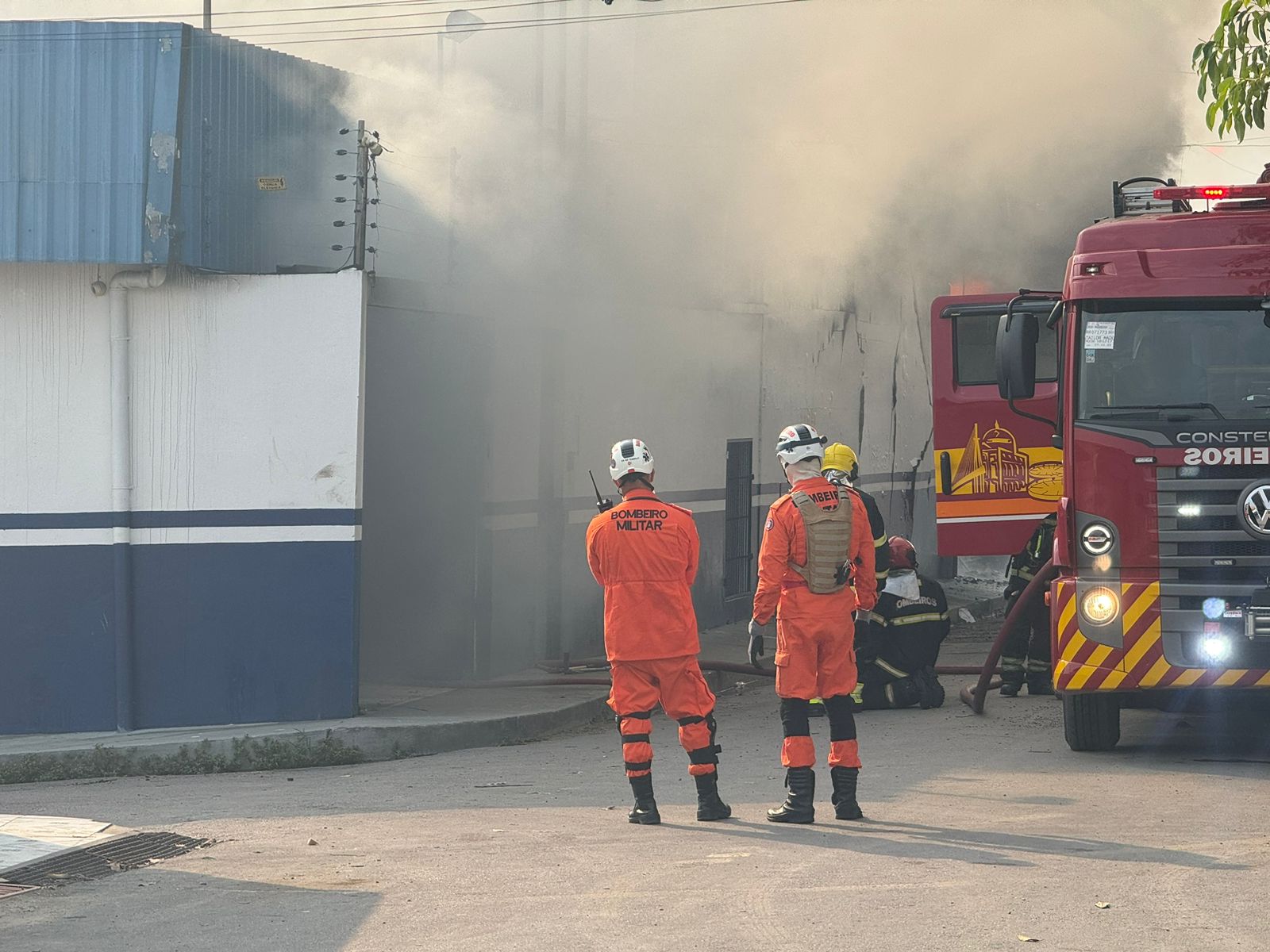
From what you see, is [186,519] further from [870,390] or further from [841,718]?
[870,390]

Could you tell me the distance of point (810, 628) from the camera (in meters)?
7.32

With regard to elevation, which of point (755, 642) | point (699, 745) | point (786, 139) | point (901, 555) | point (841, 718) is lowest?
point (699, 745)

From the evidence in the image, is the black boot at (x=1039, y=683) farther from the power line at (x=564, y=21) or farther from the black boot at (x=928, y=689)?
the power line at (x=564, y=21)

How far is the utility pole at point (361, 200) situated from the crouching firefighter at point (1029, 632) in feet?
15.5

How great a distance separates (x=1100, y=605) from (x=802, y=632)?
1834 millimetres

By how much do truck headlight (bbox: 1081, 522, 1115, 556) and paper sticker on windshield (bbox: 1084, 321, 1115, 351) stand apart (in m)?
0.89

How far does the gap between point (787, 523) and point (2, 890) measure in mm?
3507

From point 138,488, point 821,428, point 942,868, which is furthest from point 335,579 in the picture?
point 821,428

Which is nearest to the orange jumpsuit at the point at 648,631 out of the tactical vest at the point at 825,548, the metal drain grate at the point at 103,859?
the tactical vest at the point at 825,548

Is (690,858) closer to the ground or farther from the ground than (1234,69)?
closer to the ground

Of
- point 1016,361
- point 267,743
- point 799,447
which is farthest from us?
point 267,743

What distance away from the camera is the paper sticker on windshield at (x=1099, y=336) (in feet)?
27.4

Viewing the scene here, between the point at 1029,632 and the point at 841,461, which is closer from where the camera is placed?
the point at 841,461

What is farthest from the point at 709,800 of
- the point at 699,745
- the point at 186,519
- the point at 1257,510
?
the point at 186,519
